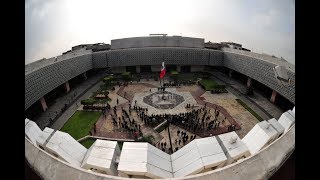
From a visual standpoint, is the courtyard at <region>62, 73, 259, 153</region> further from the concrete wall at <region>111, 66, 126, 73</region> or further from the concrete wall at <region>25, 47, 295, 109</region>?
the concrete wall at <region>111, 66, 126, 73</region>

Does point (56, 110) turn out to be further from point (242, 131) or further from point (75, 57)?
point (242, 131)

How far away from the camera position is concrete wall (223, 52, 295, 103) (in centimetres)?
2731

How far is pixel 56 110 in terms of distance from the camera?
29.4 meters

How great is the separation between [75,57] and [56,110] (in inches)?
480

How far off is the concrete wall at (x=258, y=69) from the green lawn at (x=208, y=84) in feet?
15.9

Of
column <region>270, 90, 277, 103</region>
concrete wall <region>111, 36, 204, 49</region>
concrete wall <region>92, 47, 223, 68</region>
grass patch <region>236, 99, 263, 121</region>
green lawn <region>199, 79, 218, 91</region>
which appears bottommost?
grass patch <region>236, 99, 263, 121</region>

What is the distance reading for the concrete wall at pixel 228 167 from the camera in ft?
18.8

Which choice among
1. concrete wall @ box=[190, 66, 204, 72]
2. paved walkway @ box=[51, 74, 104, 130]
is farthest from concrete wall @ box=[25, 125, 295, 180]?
concrete wall @ box=[190, 66, 204, 72]

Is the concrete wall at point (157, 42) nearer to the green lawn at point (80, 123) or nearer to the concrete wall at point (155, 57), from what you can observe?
the concrete wall at point (155, 57)

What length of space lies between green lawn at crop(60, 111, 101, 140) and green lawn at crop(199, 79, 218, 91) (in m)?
16.8

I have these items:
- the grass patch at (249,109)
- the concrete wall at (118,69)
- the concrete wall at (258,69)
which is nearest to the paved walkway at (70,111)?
the concrete wall at (118,69)

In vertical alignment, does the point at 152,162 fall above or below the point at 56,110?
above

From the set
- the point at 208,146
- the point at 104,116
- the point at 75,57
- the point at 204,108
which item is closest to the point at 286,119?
the point at 208,146

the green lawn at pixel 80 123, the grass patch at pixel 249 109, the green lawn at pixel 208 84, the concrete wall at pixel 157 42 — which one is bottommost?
the green lawn at pixel 80 123
